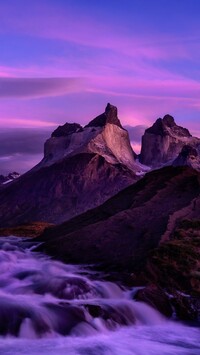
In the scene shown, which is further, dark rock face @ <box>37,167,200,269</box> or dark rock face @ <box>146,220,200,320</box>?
dark rock face @ <box>37,167,200,269</box>

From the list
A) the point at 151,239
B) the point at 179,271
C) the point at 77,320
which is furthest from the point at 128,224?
the point at 77,320

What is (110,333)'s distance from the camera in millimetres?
16266

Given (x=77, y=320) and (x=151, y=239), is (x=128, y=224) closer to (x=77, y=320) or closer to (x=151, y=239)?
(x=151, y=239)

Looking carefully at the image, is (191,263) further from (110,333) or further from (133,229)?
(110,333)

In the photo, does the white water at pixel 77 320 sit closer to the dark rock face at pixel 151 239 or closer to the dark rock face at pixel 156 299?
the dark rock face at pixel 156 299

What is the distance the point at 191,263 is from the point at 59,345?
9.35 m

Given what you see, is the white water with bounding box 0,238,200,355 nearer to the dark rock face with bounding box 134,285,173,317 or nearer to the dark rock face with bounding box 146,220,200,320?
the dark rock face with bounding box 134,285,173,317

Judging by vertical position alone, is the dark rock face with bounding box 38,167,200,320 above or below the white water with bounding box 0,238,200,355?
above

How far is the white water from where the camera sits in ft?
48.2

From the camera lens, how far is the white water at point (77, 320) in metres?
14.7

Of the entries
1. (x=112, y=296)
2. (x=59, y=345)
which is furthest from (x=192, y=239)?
(x=59, y=345)

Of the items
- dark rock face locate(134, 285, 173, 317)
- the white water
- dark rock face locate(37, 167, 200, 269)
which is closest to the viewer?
the white water

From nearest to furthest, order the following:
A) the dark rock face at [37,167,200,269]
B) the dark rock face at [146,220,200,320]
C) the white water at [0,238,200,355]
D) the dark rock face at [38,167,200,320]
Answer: the white water at [0,238,200,355]
the dark rock face at [146,220,200,320]
the dark rock face at [38,167,200,320]
the dark rock face at [37,167,200,269]

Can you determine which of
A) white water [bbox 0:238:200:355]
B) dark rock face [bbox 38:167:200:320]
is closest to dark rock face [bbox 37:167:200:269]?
dark rock face [bbox 38:167:200:320]
